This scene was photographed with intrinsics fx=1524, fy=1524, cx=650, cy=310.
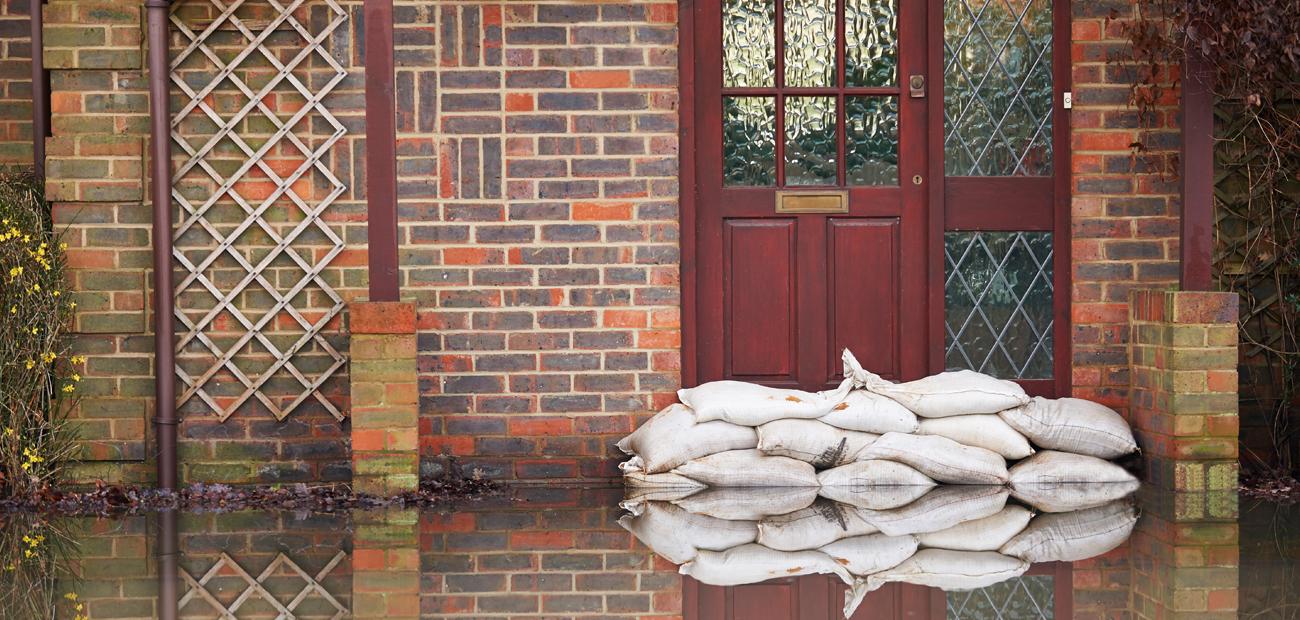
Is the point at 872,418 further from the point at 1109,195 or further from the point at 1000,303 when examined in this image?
the point at 1109,195

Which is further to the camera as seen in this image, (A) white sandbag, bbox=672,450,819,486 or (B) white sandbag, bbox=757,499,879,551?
(A) white sandbag, bbox=672,450,819,486

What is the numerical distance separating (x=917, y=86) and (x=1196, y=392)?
5.97 feet

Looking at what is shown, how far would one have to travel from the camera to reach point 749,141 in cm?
695

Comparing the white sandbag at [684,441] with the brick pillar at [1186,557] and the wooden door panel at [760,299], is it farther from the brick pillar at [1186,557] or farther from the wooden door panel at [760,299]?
the brick pillar at [1186,557]

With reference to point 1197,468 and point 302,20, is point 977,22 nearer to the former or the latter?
point 1197,468

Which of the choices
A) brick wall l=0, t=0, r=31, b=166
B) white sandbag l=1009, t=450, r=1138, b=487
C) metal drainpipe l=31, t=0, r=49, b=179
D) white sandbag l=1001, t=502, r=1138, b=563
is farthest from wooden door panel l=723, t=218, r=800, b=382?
brick wall l=0, t=0, r=31, b=166

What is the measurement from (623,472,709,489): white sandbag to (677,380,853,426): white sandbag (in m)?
0.26

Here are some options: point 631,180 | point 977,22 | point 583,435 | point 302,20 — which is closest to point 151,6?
point 302,20

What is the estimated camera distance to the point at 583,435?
6.79 meters

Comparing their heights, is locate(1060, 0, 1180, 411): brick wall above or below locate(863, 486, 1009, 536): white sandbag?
above

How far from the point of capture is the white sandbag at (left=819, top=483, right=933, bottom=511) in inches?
239

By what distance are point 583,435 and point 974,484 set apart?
1.71 meters

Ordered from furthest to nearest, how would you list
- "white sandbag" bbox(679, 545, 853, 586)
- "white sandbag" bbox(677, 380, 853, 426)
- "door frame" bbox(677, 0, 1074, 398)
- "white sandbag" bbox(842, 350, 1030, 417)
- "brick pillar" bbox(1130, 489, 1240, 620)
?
"door frame" bbox(677, 0, 1074, 398)
"white sandbag" bbox(842, 350, 1030, 417)
"white sandbag" bbox(677, 380, 853, 426)
"white sandbag" bbox(679, 545, 853, 586)
"brick pillar" bbox(1130, 489, 1240, 620)

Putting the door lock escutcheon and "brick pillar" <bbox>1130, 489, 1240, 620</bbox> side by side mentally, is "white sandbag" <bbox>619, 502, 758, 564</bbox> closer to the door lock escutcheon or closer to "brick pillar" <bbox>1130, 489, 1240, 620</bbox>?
"brick pillar" <bbox>1130, 489, 1240, 620</bbox>
